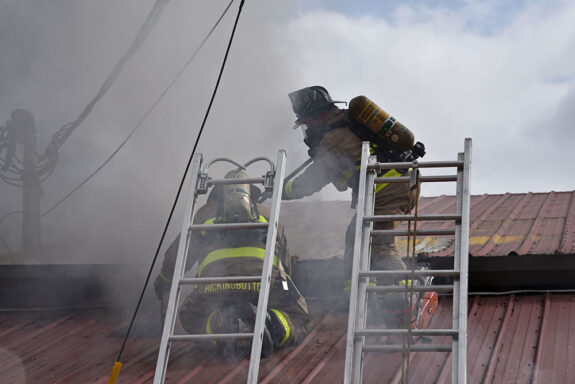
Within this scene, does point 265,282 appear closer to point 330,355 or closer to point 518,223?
point 330,355

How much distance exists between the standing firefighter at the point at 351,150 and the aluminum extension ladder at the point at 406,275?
1.50 meters

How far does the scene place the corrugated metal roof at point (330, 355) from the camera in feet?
14.3

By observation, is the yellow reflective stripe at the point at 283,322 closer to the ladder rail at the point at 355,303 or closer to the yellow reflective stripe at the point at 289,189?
the yellow reflective stripe at the point at 289,189

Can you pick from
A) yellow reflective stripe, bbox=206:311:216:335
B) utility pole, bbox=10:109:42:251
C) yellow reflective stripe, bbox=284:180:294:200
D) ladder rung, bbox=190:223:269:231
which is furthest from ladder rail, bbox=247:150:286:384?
utility pole, bbox=10:109:42:251

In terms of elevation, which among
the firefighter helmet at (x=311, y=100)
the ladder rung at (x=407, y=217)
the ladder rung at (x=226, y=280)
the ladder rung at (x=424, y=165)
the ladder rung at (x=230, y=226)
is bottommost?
the ladder rung at (x=226, y=280)

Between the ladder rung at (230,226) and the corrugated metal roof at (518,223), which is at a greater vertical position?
the corrugated metal roof at (518,223)

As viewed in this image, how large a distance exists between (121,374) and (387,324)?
70.5 inches

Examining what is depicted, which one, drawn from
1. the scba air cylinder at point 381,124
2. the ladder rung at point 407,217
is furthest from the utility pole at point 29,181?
the ladder rung at point 407,217

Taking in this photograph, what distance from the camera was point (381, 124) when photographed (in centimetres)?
559

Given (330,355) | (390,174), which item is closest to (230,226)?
(330,355)

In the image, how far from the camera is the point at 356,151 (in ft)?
19.0

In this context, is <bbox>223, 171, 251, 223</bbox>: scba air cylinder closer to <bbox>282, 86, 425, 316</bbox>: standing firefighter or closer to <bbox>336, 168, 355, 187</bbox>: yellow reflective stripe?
<bbox>282, 86, 425, 316</bbox>: standing firefighter

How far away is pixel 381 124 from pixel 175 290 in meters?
2.54

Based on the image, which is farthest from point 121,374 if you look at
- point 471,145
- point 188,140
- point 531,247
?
point 188,140
